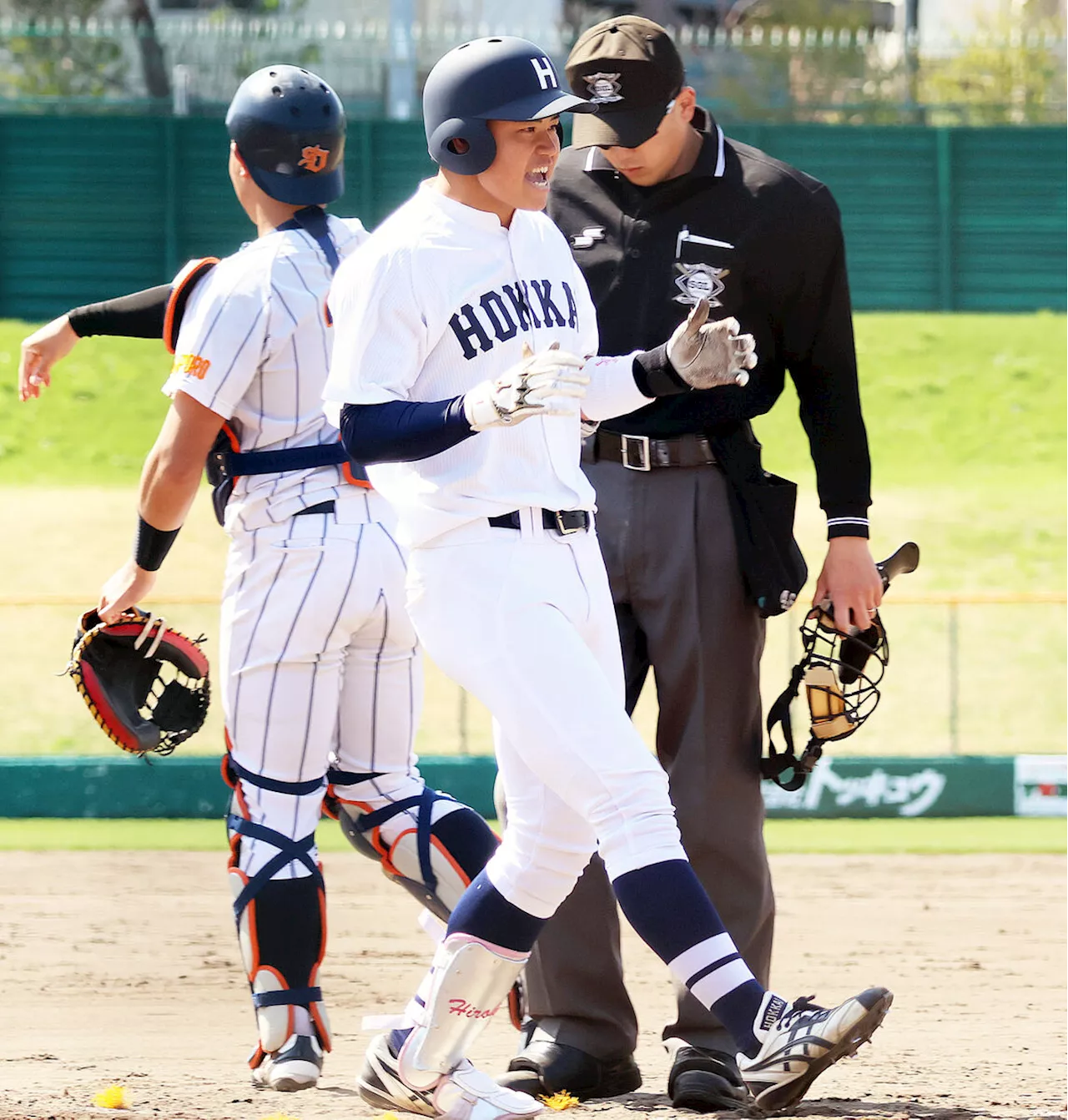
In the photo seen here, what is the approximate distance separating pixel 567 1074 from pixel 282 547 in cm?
129

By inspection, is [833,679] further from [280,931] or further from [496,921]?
[280,931]

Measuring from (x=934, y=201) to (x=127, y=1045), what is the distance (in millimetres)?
16913

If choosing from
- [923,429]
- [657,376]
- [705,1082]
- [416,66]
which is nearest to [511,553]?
[657,376]

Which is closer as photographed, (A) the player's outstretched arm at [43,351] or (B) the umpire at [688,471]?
(B) the umpire at [688,471]

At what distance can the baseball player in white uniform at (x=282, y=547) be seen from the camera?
4.17 meters

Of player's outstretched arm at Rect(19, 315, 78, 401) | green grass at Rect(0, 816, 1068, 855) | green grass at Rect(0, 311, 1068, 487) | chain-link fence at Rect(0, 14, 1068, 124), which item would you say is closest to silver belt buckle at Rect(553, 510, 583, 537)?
player's outstretched arm at Rect(19, 315, 78, 401)

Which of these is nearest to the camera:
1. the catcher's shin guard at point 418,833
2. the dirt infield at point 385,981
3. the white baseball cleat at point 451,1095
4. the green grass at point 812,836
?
the white baseball cleat at point 451,1095

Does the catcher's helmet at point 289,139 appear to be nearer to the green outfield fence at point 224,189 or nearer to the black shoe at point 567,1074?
the black shoe at point 567,1074

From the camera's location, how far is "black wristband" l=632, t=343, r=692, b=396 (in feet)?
11.9

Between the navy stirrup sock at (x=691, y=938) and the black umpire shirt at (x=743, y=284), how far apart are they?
118 cm

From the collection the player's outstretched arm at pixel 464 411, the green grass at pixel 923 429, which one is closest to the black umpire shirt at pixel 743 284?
the player's outstretched arm at pixel 464 411

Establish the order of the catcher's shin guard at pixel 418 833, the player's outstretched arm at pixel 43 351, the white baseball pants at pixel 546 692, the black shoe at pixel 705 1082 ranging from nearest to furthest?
the white baseball pants at pixel 546 692 → the black shoe at pixel 705 1082 → the catcher's shin guard at pixel 418 833 → the player's outstretched arm at pixel 43 351

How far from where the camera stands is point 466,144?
3.48 meters

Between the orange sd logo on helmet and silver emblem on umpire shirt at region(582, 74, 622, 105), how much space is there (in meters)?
0.64
